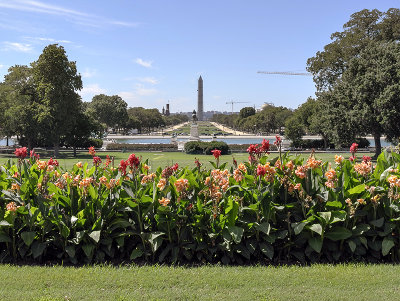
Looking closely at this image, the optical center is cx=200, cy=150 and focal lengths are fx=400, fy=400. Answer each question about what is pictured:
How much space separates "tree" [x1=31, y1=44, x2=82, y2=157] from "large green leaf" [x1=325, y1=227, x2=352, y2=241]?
3563cm

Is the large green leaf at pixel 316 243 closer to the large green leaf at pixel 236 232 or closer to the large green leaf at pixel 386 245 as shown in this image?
the large green leaf at pixel 386 245

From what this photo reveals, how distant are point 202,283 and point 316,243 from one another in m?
1.53

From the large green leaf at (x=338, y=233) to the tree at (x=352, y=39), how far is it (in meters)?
33.2

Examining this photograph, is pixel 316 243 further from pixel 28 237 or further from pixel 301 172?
pixel 28 237

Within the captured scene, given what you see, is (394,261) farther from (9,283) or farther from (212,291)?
(9,283)

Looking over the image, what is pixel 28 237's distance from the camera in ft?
15.9

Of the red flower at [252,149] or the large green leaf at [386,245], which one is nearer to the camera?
the large green leaf at [386,245]

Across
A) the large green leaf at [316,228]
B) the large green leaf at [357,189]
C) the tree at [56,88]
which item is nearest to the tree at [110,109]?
the tree at [56,88]

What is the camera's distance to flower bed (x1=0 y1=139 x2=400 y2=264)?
16.1ft

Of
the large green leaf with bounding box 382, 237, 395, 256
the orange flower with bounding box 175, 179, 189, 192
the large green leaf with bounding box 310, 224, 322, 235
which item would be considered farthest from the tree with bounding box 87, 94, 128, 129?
the large green leaf with bounding box 382, 237, 395, 256

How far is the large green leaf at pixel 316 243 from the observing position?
481cm

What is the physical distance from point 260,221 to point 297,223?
45cm

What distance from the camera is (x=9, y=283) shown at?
424cm

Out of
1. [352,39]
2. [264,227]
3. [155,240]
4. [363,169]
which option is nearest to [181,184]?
[155,240]
